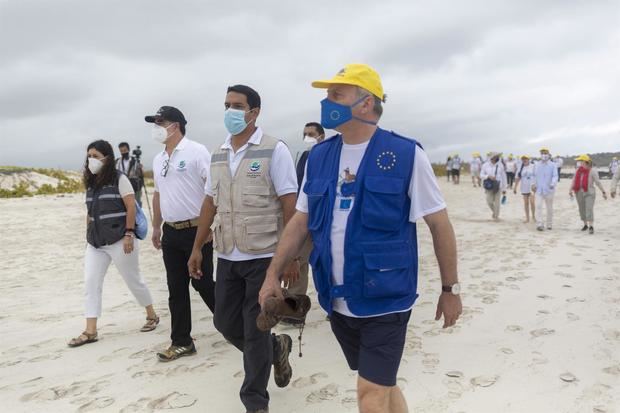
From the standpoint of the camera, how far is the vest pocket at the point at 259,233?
10.2ft

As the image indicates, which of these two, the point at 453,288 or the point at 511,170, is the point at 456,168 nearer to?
the point at 511,170

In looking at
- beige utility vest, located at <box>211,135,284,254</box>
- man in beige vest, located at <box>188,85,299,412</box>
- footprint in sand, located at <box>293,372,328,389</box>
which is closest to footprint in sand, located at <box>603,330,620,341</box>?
footprint in sand, located at <box>293,372,328,389</box>

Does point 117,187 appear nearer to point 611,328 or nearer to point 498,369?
point 498,369

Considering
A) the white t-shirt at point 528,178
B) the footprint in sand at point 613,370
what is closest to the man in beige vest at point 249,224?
the footprint in sand at point 613,370

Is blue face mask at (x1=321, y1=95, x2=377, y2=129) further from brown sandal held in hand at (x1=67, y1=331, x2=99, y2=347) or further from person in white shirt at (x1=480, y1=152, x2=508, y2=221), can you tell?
person in white shirt at (x1=480, y1=152, x2=508, y2=221)

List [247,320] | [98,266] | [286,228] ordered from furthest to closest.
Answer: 1. [98,266]
2. [247,320]
3. [286,228]

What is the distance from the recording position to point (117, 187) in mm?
4605

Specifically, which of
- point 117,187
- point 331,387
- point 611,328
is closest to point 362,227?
point 331,387

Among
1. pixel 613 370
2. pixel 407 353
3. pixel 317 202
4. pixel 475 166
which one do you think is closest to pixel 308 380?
pixel 407 353

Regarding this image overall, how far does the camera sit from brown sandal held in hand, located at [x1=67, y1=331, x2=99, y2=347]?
4.50 metres

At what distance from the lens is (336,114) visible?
2346 mm

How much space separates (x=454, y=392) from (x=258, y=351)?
1.41 metres

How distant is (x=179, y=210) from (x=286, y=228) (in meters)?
1.63

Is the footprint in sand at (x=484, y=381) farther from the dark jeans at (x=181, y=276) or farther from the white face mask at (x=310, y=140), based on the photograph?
the white face mask at (x=310, y=140)
